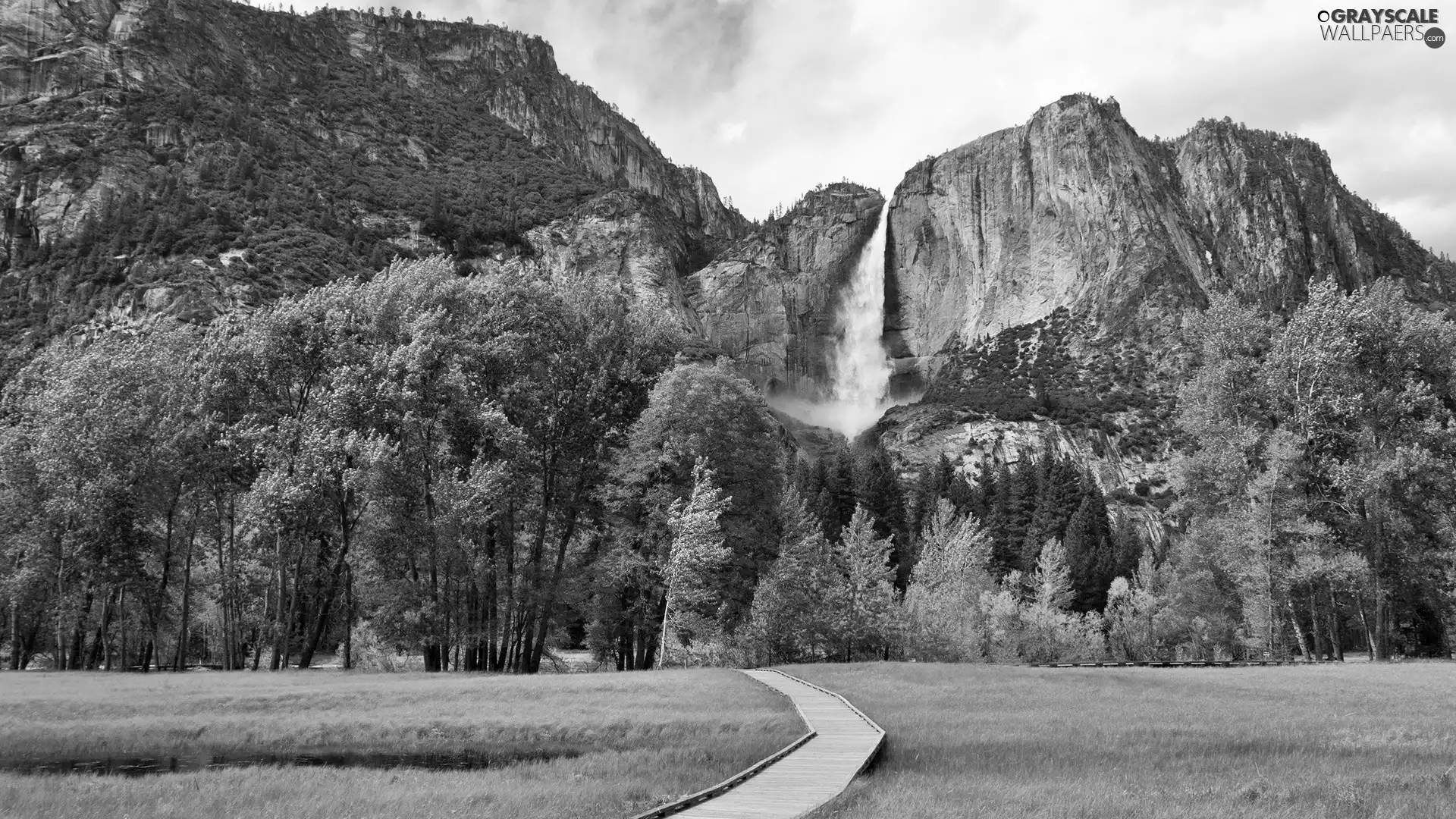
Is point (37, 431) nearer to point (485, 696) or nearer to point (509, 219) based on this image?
point (485, 696)

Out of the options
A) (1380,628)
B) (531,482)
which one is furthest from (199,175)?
(1380,628)

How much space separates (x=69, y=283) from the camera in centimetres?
10550

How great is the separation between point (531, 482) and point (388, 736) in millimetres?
20749

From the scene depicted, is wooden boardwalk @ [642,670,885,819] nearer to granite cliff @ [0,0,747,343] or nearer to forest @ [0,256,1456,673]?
forest @ [0,256,1456,673]

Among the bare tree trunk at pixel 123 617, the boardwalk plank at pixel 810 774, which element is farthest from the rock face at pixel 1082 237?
the boardwalk plank at pixel 810 774

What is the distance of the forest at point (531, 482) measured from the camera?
1395 inches

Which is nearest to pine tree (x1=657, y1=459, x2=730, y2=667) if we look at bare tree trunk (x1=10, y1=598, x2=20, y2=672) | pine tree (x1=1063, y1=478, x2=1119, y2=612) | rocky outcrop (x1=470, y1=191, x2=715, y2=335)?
bare tree trunk (x1=10, y1=598, x2=20, y2=672)

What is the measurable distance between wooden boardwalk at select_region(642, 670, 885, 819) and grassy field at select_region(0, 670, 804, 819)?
87 cm

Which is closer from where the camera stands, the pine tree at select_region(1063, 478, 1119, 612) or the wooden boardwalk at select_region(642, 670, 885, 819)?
the wooden boardwalk at select_region(642, 670, 885, 819)

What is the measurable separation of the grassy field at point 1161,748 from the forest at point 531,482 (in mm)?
12232

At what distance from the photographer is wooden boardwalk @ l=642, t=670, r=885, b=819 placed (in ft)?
35.8

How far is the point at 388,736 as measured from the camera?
19.7m

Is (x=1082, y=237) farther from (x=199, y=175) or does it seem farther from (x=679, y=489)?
(x=679, y=489)

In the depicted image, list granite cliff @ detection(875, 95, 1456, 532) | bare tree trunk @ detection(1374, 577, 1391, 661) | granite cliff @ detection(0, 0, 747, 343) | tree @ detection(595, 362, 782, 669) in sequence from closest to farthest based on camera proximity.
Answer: tree @ detection(595, 362, 782, 669) → bare tree trunk @ detection(1374, 577, 1391, 661) → granite cliff @ detection(0, 0, 747, 343) → granite cliff @ detection(875, 95, 1456, 532)
